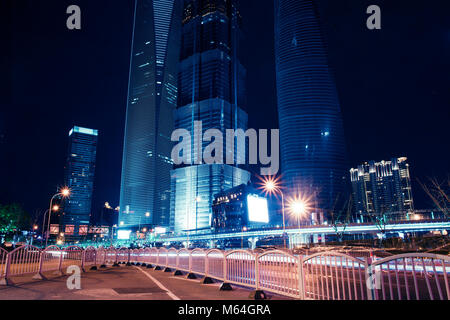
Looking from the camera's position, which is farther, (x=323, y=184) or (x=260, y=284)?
(x=323, y=184)

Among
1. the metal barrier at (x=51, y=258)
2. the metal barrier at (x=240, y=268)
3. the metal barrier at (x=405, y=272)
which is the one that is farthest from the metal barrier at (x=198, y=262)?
the metal barrier at (x=405, y=272)

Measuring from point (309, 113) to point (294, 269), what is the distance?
184m

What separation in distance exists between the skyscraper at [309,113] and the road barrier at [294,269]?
6583 inches

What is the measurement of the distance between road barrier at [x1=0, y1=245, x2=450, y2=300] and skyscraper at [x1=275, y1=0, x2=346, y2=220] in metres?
167

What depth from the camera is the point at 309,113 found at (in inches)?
7224

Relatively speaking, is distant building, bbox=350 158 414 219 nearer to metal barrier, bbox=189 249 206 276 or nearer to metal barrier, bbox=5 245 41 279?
metal barrier, bbox=189 249 206 276

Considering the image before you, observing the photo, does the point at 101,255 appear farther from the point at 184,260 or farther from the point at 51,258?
the point at 184,260

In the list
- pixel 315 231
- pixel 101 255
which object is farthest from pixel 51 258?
pixel 315 231

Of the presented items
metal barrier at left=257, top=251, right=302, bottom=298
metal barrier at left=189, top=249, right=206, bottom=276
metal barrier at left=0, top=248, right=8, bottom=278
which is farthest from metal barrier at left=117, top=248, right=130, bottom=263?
metal barrier at left=257, top=251, right=302, bottom=298

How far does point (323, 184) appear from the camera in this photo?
178625 millimetres
